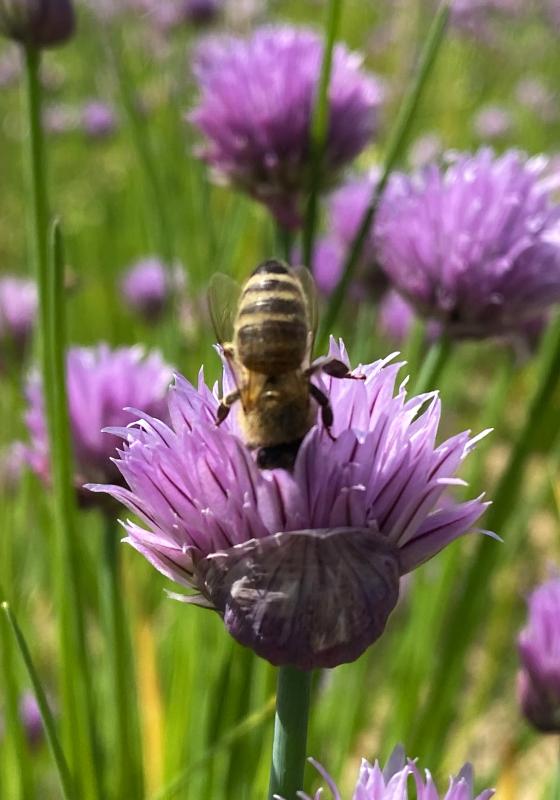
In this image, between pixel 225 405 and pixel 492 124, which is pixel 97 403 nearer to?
pixel 225 405

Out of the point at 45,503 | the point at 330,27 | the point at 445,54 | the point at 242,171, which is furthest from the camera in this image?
the point at 445,54

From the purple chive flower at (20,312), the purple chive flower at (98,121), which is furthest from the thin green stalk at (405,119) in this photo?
the purple chive flower at (98,121)

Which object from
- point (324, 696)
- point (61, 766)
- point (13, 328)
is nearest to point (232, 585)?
point (61, 766)

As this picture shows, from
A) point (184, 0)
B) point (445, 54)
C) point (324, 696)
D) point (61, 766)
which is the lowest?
point (324, 696)

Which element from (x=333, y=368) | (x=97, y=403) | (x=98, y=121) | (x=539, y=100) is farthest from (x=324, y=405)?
(x=539, y=100)

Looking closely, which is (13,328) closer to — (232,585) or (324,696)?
(324,696)

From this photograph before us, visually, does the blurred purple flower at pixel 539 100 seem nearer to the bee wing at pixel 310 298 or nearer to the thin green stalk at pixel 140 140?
the thin green stalk at pixel 140 140
